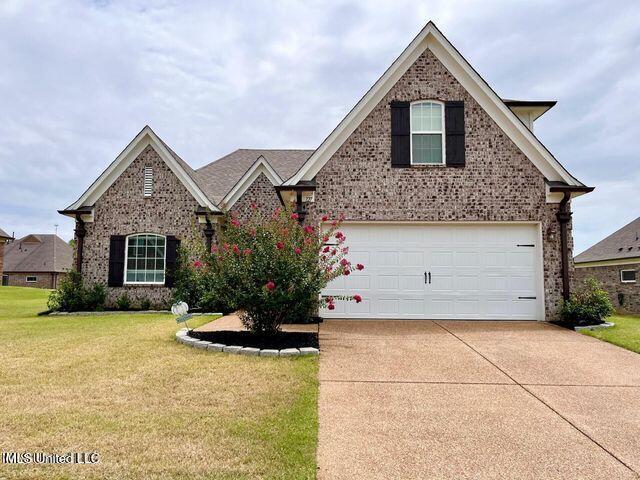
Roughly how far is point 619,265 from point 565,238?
14.1 meters

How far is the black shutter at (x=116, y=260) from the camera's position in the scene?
13.4 m

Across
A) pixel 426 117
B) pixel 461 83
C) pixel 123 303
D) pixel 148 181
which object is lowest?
pixel 123 303

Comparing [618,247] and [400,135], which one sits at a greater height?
[400,135]

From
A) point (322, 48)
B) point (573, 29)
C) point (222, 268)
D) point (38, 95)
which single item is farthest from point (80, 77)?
point (573, 29)

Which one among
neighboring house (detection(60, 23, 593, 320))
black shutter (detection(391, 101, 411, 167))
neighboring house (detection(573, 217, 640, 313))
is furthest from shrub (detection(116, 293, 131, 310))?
neighboring house (detection(573, 217, 640, 313))

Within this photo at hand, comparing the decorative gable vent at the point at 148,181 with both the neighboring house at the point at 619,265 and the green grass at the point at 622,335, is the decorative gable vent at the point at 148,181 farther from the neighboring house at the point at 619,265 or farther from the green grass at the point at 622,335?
the neighboring house at the point at 619,265

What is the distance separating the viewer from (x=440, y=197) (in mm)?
10547

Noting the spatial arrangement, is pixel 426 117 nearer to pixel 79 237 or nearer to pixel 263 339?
pixel 263 339

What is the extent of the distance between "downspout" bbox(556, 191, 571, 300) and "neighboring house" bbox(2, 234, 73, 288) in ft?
144

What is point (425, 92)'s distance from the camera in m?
10.8

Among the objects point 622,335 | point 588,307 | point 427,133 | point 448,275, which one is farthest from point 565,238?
point 427,133

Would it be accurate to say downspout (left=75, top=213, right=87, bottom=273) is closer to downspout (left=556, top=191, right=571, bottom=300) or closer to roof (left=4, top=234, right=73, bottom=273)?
downspout (left=556, top=191, right=571, bottom=300)

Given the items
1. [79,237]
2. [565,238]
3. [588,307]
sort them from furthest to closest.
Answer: [79,237], [565,238], [588,307]

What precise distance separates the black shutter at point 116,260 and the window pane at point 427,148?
998 cm
